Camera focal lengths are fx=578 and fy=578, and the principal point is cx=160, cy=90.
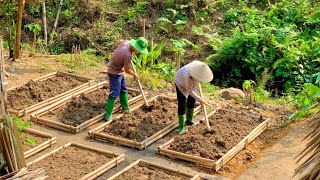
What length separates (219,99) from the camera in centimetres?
964

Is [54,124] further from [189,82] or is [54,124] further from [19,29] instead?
[19,29]

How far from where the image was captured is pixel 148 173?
Answer: 7.09 metres

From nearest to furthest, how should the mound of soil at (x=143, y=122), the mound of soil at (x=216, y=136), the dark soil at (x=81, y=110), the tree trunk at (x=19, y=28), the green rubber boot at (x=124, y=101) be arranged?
the mound of soil at (x=216, y=136) → the mound of soil at (x=143, y=122) → the dark soil at (x=81, y=110) → the green rubber boot at (x=124, y=101) → the tree trunk at (x=19, y=28)

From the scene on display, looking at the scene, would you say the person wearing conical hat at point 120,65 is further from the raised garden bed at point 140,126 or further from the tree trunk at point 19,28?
the tree trunk at point 19,28

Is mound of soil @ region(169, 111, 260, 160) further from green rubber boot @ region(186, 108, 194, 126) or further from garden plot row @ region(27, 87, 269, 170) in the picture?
green rubber boot @ region(186, 108, 194, 126)

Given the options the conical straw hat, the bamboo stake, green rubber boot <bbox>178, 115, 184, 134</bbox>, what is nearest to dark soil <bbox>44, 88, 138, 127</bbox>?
green rubber boot <bbox>178, 115, 184, 134</bbox>

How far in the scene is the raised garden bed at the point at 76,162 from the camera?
7.00m

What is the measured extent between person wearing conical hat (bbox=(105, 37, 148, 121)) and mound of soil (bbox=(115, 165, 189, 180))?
5.21 ft

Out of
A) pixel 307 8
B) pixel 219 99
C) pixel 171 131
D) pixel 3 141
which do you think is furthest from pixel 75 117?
pixel 307 8

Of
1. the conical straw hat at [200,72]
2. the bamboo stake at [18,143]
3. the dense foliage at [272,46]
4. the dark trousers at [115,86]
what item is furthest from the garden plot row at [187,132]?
the bamboo stake at [18,143]

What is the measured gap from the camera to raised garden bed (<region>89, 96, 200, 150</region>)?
7949mm

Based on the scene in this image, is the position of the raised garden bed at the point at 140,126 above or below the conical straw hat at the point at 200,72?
below

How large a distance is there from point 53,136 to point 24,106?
114cm

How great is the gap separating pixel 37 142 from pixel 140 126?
57.3 inches
